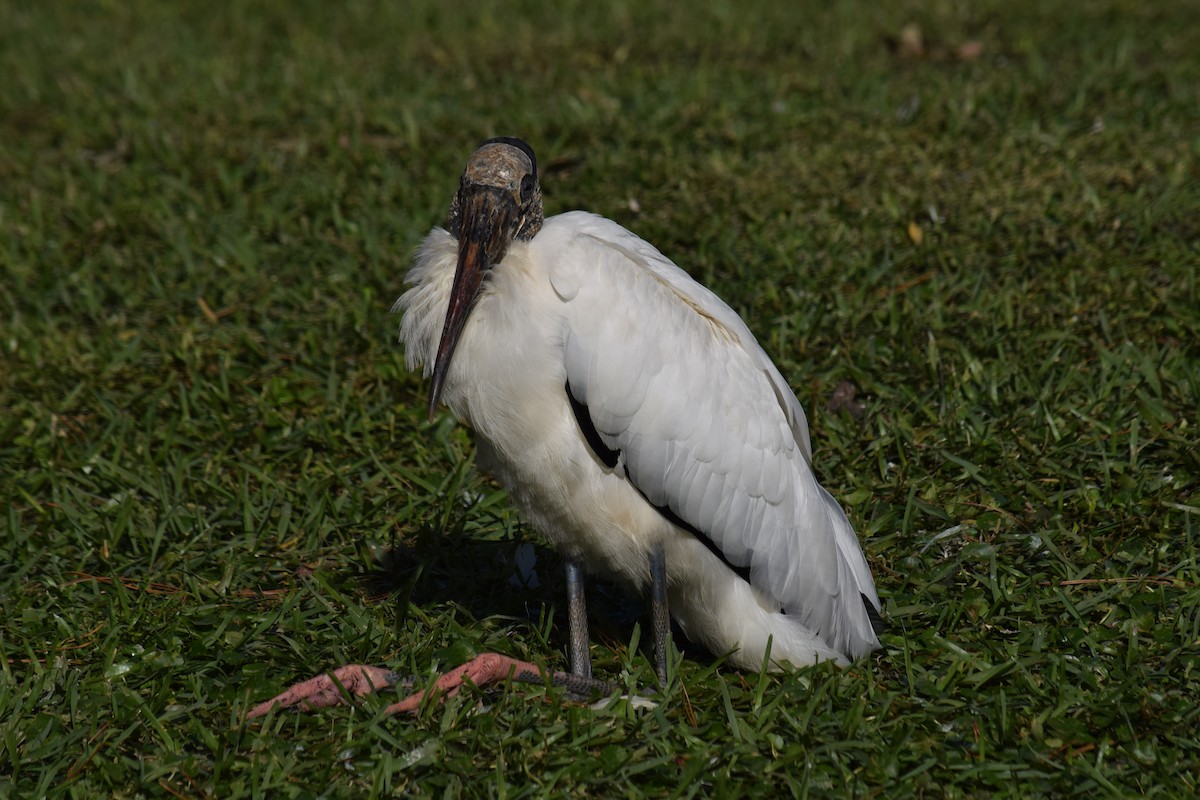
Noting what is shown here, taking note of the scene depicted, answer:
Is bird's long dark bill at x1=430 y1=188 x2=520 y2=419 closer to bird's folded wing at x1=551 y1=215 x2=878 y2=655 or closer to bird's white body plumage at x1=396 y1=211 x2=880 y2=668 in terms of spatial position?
bird's white body plumage at x1=396 y1=211 x2=880 y2=668

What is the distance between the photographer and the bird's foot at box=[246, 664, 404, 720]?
10.6 ft

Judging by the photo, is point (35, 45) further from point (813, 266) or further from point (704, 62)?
point (813, 266)

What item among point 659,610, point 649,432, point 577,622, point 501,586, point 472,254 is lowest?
point 501,586

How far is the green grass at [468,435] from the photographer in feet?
10.3

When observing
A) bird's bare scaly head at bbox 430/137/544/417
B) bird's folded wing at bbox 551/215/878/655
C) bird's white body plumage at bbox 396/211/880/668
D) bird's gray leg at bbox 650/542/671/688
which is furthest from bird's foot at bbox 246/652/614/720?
bird's bare scaly head at bbox 430/137/544/417

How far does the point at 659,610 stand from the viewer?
3.39m

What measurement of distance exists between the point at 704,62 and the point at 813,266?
2.35m

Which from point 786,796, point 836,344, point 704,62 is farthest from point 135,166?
point 786,796

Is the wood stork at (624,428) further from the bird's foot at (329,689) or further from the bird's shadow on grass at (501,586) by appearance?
the bird's shadow on grass at (501,586)

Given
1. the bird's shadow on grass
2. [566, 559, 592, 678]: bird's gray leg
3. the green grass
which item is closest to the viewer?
the green grass

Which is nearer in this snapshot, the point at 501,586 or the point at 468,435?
the point at 501,586

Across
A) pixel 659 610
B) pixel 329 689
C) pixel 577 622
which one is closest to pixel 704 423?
pixel 659 610

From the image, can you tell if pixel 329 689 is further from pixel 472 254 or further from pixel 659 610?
pixel 472 254

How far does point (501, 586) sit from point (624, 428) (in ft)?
3.32
